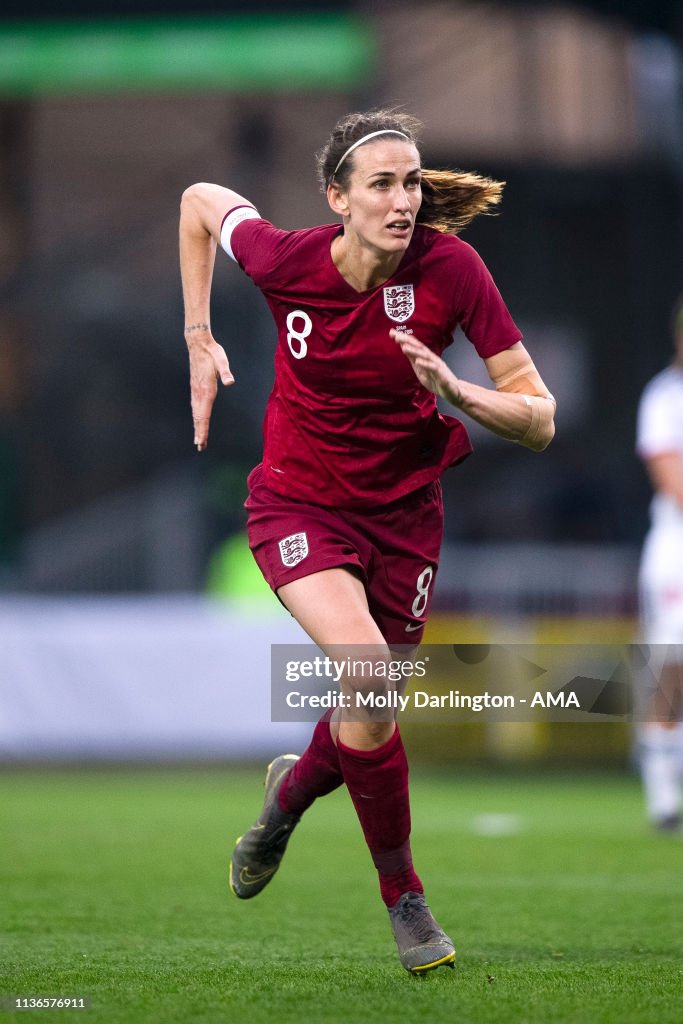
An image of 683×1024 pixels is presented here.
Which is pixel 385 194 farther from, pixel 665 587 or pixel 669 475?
pixel 665 587

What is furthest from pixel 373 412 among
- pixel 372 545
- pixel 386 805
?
pixel 386 805

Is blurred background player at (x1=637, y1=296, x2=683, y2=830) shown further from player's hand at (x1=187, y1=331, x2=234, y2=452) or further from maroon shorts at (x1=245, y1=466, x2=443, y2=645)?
player's hand at (x1=187, y1=331, x2=234, y2=452)

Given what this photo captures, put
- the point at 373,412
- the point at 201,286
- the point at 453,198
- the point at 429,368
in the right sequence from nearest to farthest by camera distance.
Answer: the point at 429,368
the point at 373,412
the point at 453,198
the point at 201,286

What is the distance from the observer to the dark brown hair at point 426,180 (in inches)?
164

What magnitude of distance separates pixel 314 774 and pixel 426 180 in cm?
173

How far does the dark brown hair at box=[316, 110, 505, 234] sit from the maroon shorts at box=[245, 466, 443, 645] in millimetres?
757

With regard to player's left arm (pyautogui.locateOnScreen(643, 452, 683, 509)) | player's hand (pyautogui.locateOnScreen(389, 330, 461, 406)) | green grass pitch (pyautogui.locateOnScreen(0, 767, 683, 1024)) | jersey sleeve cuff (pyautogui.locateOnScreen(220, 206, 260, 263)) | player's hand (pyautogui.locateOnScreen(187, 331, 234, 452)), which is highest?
jersey sleeve cuff (pyautogui.locateOnScreen(220, 206, 260, 263))

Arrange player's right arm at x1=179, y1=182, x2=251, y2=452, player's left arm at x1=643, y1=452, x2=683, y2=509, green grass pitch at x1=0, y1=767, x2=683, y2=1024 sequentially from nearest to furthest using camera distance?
green grass pitch at x1=0, y1=767, x2=683, y2=1024 < player's right arm at x1=179, y1=182, x2=251, y2=452 < player's left arm at x1=643, y1=452, x2=683, y2=509

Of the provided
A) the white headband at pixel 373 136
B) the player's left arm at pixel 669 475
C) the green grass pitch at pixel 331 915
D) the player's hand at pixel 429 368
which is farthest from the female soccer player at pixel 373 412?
the player's left arm at pixel 669 475

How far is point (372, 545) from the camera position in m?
4.27

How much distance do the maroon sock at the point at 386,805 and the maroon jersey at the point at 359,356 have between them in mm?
688

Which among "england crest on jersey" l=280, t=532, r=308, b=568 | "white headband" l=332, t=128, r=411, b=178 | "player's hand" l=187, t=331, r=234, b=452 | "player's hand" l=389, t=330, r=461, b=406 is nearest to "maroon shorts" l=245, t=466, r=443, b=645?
"england crest on jersey" l=280, t=532, r=308, b=568

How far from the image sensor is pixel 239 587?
13.3m

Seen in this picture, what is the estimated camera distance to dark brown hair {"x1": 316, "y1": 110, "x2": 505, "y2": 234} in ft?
13.6
